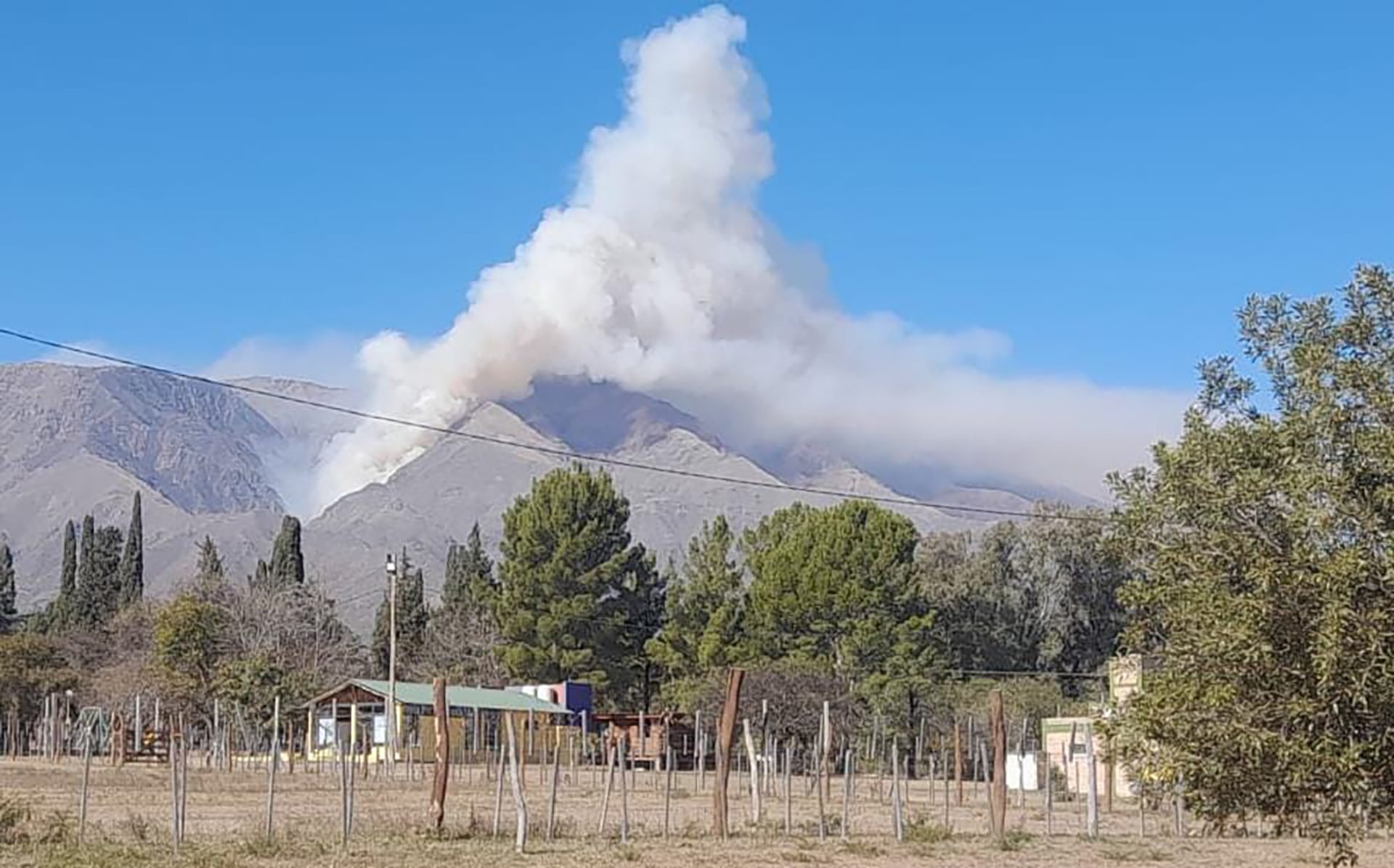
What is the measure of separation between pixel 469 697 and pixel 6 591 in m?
60.1

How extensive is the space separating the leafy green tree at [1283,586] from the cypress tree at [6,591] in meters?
108

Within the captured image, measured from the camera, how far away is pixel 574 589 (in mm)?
83625

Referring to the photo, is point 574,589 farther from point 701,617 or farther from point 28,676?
point 28,676

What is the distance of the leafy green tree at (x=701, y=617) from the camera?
79.3 meters

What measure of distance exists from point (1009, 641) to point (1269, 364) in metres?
78.9

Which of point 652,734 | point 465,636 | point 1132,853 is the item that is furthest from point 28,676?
point 1132,853

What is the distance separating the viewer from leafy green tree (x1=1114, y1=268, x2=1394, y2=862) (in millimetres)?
14625

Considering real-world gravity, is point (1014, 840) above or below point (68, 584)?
below

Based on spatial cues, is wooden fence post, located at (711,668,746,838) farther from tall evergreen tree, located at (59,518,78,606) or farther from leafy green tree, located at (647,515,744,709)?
tall evergreen tree, located at (59,518,78,606)

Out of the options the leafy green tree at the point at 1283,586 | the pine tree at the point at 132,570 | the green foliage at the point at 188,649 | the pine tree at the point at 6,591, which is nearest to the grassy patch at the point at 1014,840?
the leafy green tree at the point at 1283,586

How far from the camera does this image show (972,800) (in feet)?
175

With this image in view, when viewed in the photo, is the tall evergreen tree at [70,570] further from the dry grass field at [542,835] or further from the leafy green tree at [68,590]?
the dry grass field at [542,835]

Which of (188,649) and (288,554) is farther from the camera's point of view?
(288,554)

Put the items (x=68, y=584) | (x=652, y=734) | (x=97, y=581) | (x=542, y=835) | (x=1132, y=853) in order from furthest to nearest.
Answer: (x=68, y=584), (x=97, y=581), (x=652, y=734), (x=1132, y=853), (x=542, y=835)
